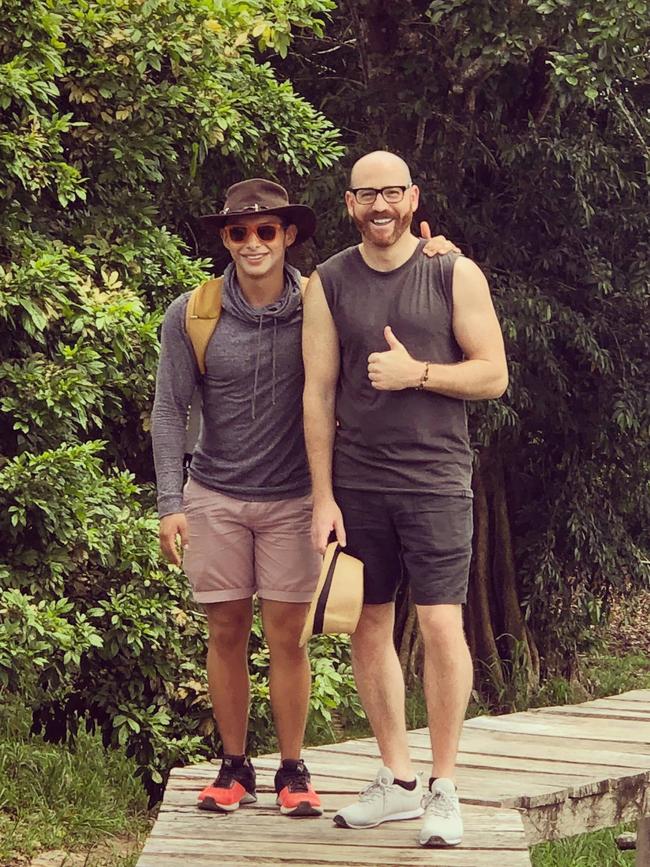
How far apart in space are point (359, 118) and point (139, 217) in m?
3.63

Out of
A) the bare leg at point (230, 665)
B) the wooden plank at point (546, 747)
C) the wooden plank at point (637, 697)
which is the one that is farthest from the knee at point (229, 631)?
the wooden plank at point (637, 697)

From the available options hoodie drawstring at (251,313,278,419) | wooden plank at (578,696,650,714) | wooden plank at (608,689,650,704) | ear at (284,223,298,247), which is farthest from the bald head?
wooden plank at (608,689,650,704)

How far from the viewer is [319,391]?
443 centimetres

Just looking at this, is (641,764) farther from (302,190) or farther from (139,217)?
(302,190)

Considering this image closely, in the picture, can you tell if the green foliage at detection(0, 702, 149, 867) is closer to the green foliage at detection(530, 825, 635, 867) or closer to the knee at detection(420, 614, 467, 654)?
the green foliage at detection(530, 825, 635, 867)

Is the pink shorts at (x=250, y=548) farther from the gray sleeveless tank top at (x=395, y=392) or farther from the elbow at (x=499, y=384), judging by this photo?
the elbow at (x=499, y=384)

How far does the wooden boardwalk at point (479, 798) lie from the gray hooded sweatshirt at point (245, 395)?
1.03 metres

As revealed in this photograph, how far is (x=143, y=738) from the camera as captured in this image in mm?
7141

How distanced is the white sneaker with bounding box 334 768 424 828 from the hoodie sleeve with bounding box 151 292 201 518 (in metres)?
1.05

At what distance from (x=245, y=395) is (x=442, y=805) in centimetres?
136

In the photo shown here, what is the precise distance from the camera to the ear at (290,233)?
184 inches

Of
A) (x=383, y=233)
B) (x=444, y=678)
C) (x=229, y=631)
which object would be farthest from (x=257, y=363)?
(x=444, y=678)

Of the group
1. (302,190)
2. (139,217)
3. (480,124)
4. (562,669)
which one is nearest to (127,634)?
(139,217)

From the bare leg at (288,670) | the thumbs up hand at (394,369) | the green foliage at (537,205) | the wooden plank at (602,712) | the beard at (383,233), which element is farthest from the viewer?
the green foliage at (537,205)
